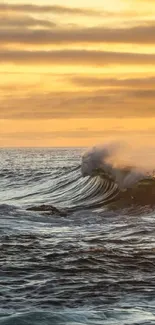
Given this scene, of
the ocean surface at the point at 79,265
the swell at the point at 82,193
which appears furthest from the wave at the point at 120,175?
the ocean surface at the point at 79,265

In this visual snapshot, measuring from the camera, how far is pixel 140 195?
27.6 meters

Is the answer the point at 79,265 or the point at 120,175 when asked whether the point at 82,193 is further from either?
the point at 79,265

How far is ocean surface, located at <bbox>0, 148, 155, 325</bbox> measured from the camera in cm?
912

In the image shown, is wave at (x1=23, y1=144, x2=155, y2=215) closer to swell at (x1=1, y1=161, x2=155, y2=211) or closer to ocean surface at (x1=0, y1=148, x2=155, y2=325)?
swell at (x1=1, y1=161, x2=155, y2=211)

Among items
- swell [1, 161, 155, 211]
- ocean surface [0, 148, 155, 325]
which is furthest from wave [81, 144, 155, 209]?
ocean surface [0, 148, 155, 325]

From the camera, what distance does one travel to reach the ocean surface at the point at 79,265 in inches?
359

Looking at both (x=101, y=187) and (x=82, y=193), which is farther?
(x=82, y=193)

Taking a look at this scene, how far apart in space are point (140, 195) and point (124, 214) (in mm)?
4886

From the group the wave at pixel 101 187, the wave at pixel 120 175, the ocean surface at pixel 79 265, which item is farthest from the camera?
the wave at pixel 120 175

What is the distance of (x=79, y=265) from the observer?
41.4 feet

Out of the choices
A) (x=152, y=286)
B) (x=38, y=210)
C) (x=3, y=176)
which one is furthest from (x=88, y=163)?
(x=152, y=286)

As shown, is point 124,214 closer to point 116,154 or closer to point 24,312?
point 24,312

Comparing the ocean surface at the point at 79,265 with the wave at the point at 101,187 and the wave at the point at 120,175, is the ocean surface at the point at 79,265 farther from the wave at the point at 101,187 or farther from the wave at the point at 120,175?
the wave at the point at 120,175

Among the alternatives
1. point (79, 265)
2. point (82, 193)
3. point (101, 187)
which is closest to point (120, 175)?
point (101, 187)
